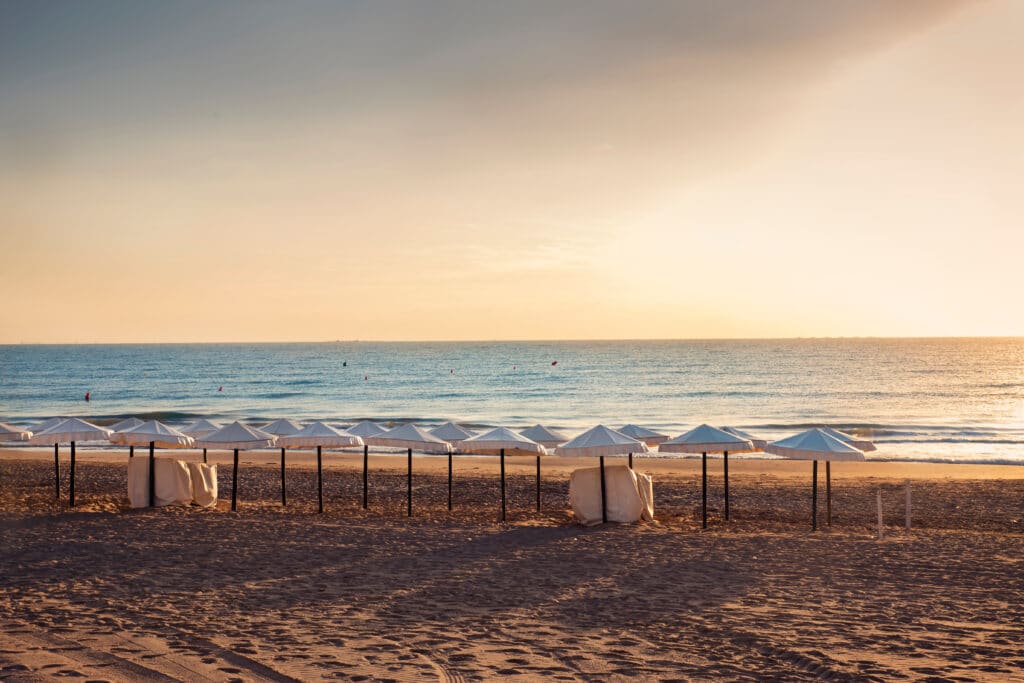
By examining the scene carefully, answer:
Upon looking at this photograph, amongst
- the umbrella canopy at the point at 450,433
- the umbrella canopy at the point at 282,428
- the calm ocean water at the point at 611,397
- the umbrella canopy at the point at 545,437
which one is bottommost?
the calm ocean water at the point at 611,397

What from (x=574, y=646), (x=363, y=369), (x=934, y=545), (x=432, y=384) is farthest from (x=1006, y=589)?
(x=363, y=369)

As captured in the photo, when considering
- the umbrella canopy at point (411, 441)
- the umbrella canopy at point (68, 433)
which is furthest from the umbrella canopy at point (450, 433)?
the umbrella canopy at point (68, 433)

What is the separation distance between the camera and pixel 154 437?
655 inches

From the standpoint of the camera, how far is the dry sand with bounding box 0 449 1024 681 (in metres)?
7.63

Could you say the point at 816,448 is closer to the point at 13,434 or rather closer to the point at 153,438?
the point at 153,438

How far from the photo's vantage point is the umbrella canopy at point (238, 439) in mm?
15930

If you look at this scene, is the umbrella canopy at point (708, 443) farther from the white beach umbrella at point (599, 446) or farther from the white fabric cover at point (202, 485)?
the white fabric cover at point (202, 485)

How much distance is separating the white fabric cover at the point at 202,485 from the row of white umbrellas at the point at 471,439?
2.18ft

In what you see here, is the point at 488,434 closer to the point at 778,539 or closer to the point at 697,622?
the point at 778,539

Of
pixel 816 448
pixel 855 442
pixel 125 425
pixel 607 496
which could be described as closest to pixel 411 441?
pixel 607 496

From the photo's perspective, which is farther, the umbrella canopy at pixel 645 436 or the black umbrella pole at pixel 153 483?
the black umbrella pole at pixel 153 483

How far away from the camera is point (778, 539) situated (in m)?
14.0

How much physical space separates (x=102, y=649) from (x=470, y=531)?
24.9ft

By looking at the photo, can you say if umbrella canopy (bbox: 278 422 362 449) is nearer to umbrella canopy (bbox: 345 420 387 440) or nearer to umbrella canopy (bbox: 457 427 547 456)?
umbrella canopy (bbox: 345 420 387 440)
